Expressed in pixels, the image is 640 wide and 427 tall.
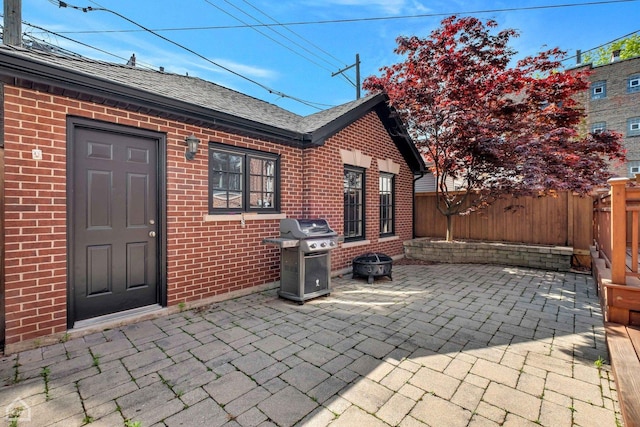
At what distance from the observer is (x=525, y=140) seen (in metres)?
6.59

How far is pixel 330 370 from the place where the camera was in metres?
2.51

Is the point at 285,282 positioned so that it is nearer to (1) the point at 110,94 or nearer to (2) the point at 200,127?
(2) the point at 200,127

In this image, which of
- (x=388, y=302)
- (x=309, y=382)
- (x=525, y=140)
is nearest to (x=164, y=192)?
(x=309, y=382)

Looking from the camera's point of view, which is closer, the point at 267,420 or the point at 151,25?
the point at 267,420

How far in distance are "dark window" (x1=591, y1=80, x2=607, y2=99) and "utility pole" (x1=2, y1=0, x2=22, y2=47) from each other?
31.7 meters

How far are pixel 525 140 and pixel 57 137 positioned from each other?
8.44m

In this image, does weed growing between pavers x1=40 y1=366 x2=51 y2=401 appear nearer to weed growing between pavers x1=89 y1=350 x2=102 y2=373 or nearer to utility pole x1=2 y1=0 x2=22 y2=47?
weed growing between pavers x1=89 y1=350 x2=102 y2=373

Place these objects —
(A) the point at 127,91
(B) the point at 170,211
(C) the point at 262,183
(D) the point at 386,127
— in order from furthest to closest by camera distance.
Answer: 1. (D) the point at 386,127
2. (C) the point at 262,183
3. (B) the point at 170,211
4. (A) the point at 127,91

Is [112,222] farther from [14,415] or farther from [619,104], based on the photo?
[619,104]

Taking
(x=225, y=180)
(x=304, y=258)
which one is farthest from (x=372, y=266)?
(x=225, y=180)

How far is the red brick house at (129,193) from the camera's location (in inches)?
113

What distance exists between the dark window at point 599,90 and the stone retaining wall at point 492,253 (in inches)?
918

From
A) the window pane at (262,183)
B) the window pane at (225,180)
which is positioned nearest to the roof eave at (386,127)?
the window pane at (262,183)

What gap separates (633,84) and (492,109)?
23334mm
